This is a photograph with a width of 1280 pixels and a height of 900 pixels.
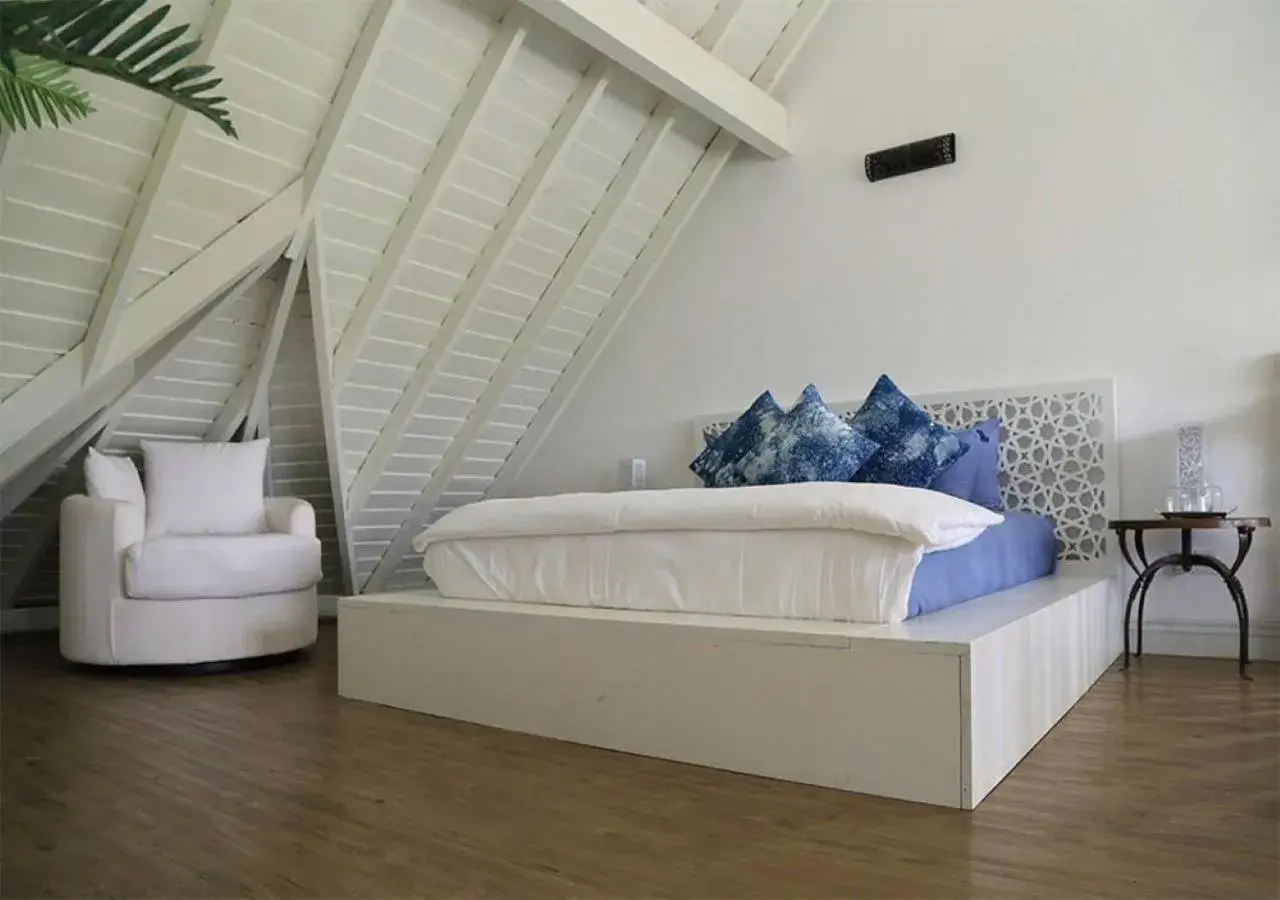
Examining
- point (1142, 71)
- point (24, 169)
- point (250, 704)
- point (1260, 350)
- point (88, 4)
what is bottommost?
point (250, 704)

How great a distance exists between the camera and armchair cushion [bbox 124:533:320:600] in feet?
10.7

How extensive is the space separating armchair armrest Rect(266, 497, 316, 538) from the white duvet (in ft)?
4.37

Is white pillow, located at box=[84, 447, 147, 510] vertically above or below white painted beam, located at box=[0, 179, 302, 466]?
below

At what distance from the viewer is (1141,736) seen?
7.29 ft

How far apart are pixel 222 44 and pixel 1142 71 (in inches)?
123

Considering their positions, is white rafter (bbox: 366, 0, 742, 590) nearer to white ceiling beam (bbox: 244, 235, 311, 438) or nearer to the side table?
white ceiling beam (bbox: 244, 235, 311, 438)

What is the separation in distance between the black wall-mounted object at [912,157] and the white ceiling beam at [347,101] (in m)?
2.06

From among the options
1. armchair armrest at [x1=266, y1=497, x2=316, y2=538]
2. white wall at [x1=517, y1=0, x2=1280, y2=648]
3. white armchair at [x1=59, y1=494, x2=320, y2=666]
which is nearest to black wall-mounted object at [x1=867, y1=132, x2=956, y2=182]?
white wall at [x1=517, y1=0, x2=1280, y2=648]

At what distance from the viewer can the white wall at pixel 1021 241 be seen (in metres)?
3.29

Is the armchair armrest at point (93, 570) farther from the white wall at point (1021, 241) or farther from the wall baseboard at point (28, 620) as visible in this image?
the white wall at point (1021, 241)

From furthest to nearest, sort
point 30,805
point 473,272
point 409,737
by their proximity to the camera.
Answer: point 473,272 < point 409,737 < point 30,805

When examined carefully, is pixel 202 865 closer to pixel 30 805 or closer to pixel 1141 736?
pixel 30 805

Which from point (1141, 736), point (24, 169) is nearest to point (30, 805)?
point (24, 169)

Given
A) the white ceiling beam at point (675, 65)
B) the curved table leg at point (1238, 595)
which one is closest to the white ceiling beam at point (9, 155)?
the white ceiling beam at point (675, 65)
